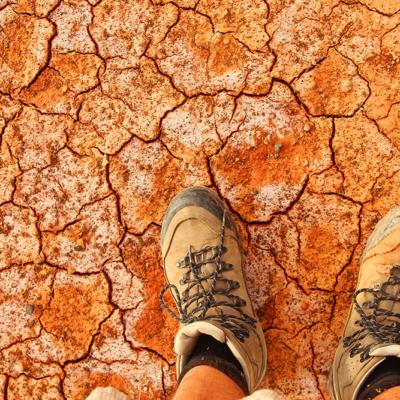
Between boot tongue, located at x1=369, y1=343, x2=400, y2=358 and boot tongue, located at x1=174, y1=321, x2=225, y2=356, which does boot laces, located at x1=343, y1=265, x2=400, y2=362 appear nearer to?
boot tongue, located at x1=369, y1=343, x2=400, y2=358

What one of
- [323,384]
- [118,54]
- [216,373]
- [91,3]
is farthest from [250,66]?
[323,384]

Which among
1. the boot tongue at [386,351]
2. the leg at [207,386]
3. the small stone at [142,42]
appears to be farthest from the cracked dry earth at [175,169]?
the leg at [207,386]

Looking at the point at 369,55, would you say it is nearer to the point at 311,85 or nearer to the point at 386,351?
the point at 311,85

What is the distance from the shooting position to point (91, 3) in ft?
7.24

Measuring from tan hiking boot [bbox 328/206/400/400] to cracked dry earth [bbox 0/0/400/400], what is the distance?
0.12 m

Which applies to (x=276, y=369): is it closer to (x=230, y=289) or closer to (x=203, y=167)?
(x=230, y=289)

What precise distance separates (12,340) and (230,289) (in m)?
1.32

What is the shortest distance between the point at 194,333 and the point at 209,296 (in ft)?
0.97

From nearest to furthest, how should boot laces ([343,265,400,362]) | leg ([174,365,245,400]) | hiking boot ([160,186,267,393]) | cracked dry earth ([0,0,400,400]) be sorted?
leg ([174,365,245,400]), boot laces ([343,265,400,362]), hiking boot ([160,186,267,393]), cracked dry earth ([0,0,400,400])

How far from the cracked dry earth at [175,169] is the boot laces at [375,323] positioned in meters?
0.18

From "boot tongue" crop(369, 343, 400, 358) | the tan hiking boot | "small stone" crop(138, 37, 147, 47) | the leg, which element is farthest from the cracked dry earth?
the leg

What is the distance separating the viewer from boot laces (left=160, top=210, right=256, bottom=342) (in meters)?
1.63

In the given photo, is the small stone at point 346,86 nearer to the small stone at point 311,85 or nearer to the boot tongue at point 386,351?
the small stone at point 311,85

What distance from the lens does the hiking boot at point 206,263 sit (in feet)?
5.56
